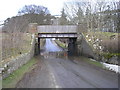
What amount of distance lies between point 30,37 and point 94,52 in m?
16.1

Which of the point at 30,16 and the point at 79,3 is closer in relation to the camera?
the point at 79,3

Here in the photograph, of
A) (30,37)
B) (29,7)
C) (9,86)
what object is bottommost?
(9,86)

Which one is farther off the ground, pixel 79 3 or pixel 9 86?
pixel 79 3

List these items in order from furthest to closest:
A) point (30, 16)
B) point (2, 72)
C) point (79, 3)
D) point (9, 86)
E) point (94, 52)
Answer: point (30, 16) → point (79, 3) → point (94, 52) → point (2, 72) → point (9, 86)

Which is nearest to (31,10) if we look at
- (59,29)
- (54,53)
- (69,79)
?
(54,53)

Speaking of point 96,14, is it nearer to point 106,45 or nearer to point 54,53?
point 54,53

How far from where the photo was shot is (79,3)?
6731 cm

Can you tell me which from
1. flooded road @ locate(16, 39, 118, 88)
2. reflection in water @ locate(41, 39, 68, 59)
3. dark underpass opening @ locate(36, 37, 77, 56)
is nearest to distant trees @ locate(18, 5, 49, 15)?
dark underpass opening @ locate(36, 37, 77, 56)

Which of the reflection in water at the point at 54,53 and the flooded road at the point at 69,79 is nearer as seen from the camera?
the flooded road at the point at 69,79

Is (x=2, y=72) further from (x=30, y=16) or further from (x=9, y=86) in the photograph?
(x=30, y=16)

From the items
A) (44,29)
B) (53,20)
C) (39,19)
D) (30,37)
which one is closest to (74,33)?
(44,29)

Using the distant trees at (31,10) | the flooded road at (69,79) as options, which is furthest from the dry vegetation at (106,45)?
the distant trees at (31,10)

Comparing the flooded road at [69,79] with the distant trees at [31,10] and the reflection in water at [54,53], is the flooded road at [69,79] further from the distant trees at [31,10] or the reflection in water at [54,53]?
the distant trees at [31,10]

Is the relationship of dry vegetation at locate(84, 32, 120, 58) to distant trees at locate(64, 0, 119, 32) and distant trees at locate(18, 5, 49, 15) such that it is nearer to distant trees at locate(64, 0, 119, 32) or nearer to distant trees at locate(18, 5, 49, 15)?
distant trees at locate(64, 0, 119, 32)
